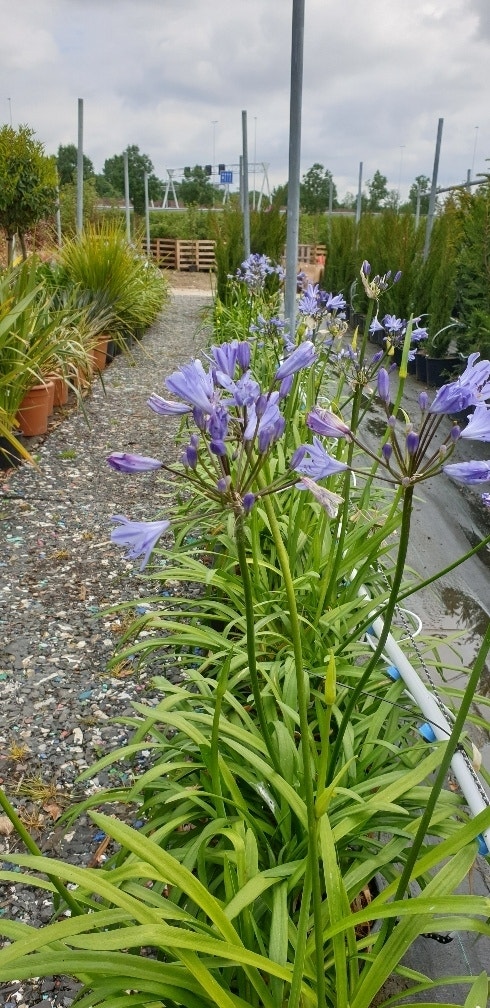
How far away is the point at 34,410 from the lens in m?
4.68

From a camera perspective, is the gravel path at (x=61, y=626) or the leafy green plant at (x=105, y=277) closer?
the gravel path at (x=61, y=626)

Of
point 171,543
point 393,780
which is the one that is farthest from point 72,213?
point 393,780

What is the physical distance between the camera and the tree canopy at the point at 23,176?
336 inches

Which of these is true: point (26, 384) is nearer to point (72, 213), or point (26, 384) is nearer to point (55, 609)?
point (55, 609)

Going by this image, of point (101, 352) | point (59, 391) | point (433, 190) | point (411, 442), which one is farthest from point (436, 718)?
point (433, 190)

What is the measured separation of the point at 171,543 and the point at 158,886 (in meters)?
2.16

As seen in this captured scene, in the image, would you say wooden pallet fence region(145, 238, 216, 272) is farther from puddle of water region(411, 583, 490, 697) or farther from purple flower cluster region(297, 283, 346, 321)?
puddle of water region(411, 583, 490, 697)

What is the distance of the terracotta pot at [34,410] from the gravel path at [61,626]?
0.30 feet

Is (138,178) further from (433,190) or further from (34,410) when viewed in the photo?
(34,410)

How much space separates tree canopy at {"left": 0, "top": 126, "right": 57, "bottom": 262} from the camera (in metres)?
8.55

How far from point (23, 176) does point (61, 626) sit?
7615mm

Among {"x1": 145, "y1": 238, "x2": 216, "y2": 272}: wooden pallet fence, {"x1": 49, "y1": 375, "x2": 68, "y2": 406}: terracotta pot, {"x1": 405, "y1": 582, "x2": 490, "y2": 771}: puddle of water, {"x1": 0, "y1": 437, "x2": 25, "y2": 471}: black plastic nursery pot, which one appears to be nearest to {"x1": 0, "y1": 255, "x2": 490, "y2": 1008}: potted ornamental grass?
{"x1": 405, "y1": 582, "x2": 490, "y2": 771}: puddle of water

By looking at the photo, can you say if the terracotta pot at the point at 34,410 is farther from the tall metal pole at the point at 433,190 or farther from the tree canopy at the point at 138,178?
the tree canopy at the point at 138,178

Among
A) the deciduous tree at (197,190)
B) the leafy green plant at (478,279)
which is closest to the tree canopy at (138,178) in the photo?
the deciduous tree at (197,190)
